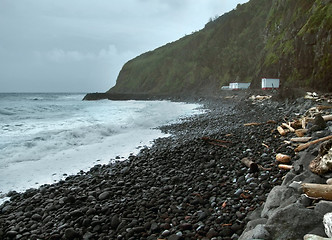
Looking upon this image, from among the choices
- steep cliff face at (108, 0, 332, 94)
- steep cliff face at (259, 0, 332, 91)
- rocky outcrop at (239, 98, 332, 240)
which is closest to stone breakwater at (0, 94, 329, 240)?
rocky outcrop at (239, 98, 332, 240)

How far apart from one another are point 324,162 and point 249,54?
58952 millimetres

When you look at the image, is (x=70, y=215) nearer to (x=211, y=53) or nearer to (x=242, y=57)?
(x=242, y=57)

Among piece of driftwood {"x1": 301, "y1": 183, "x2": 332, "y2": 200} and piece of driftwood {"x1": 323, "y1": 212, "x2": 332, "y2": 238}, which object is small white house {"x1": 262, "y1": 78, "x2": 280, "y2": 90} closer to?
piece of driftwood {"x1": 301, "y1": 183, "x2": 332, "y2": 200}

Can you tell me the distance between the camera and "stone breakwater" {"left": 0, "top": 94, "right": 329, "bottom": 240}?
351 centimetres

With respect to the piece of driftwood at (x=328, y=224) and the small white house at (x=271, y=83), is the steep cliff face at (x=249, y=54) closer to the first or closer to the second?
the small white house at (x=271, y=83)

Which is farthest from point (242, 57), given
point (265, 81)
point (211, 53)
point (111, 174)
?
point (111, 174)

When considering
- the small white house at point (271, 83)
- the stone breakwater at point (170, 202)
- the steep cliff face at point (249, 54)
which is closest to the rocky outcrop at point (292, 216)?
the stone breakwater at point (170, 202)

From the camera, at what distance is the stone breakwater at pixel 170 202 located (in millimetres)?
3508

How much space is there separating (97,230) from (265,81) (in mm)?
30257

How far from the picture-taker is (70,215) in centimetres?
452

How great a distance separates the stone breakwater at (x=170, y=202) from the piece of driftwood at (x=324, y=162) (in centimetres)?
14

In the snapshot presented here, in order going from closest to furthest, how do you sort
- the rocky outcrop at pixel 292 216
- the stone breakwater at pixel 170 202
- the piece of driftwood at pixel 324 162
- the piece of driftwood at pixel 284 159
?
1. the rocky outcrop at pixel 292 216
2. the stone breakwater at pixel 170 202
3. the piece of driftwood at pixel 324 162
4. the piece of driftwood at pixel 284 159

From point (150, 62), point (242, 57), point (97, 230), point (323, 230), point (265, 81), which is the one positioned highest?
point (150, 62)

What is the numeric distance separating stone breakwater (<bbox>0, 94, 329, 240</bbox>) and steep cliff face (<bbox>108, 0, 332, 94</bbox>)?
1773 cm
